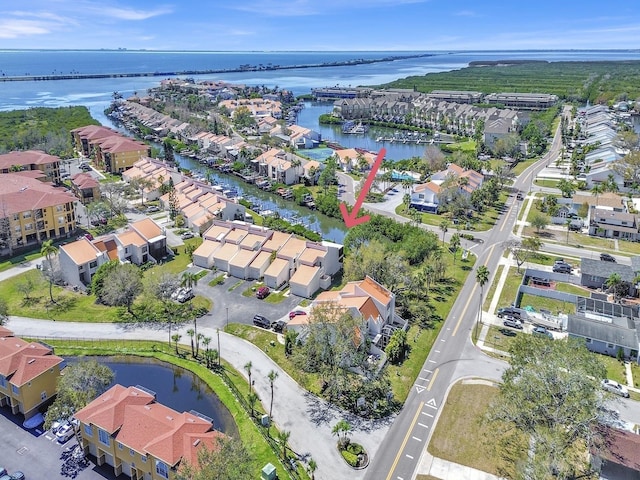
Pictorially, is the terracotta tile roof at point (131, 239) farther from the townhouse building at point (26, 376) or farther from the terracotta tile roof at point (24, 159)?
the terracotta tile roof at point (24, 159)

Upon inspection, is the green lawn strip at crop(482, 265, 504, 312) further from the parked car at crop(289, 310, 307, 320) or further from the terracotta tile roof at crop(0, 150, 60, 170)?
the terracotta tile roof at crop(0, 150, 60, 170)

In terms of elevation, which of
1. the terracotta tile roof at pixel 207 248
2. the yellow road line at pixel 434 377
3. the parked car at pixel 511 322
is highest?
the terracotta tile roof at pixel 207 248

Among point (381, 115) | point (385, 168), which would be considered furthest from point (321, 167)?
point (381, 115)

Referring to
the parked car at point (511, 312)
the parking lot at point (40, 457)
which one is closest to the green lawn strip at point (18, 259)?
the parking lot at point (40, 457)

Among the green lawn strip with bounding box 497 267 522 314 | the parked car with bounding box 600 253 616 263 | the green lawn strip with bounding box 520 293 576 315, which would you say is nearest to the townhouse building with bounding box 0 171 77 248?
the green lawn strip with bounding box 497 267 522 314

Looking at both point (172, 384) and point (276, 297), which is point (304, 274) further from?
point (172, 384)
